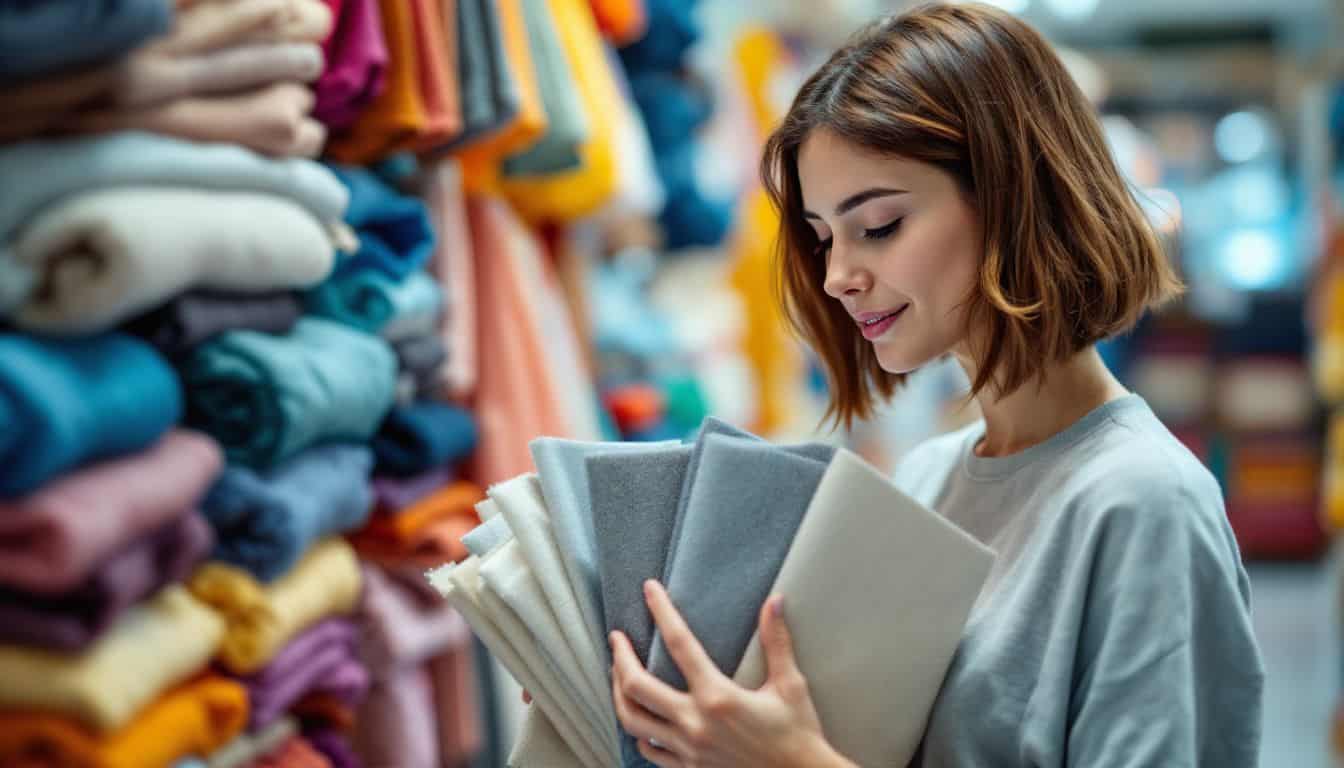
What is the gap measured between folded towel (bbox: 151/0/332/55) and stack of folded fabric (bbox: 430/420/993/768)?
0.50 m

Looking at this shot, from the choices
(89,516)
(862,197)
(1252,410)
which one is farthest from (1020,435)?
(1252,410)

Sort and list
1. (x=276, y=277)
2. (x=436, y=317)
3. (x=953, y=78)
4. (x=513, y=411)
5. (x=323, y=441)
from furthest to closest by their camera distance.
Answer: (x=513, y=411), (x=436, y=317), (x=323, y=441), (x=276, y=277), (x=953, y=78)

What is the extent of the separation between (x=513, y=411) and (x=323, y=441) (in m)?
0.51

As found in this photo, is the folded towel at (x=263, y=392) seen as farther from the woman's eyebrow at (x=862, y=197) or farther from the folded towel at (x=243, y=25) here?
the woman's eyebrow at (x=862, y=197)

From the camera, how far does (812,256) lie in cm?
148

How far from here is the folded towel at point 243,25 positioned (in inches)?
47.8

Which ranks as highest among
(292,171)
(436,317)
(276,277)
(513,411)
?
(292,171)

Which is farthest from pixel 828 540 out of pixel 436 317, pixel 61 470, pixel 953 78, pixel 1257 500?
pixel 1257 500

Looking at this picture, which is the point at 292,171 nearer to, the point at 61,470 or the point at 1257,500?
the point at 61,470

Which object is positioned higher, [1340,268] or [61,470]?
[61,470]

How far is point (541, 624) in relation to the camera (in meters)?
1.13

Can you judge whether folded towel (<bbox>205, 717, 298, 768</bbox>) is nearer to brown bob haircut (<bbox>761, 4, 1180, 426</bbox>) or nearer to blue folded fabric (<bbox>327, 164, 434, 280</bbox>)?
blue folded fabric (<bbox>327, 164, 434, 280</bbox>)

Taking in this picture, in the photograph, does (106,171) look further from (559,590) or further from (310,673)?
(310,673)

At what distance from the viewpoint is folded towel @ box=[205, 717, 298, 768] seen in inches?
53.1
